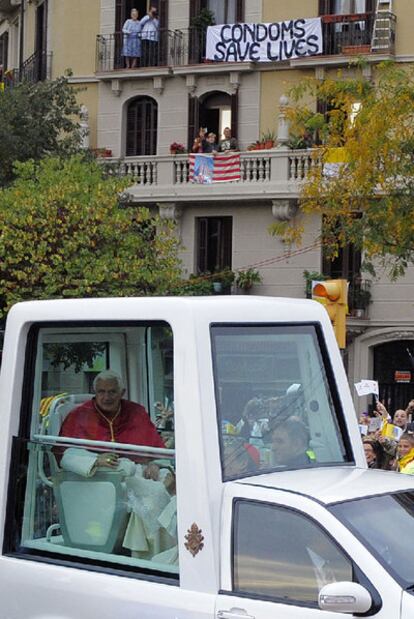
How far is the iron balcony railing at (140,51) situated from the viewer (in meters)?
36.7

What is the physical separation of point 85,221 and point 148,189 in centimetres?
1068

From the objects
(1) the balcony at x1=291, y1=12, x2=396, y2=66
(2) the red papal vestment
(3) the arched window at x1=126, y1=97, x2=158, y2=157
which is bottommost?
(2) the red papal vestment

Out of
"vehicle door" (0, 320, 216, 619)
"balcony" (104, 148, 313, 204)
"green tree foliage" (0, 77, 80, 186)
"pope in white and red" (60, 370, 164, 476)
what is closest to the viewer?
"vehicle door" (0, 320, 216, 619)

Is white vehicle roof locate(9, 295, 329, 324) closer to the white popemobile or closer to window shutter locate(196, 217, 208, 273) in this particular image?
the white popemobile

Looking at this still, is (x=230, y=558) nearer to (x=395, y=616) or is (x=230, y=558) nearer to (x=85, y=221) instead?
(x=395, y=616)

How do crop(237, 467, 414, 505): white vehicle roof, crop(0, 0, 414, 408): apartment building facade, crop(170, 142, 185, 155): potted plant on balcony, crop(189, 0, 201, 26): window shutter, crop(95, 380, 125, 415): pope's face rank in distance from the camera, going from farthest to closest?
crop(189, 0, 201, 26): window shutter, crop(170, 142, 185, 155): potted plant on balcony, crop(0, 0, 414, 408): apartment building facade, crop(95, 380, 125, 415): pope's face, crop(237, 467, 414, 505): white vehicle roof

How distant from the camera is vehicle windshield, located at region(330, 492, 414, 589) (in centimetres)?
581

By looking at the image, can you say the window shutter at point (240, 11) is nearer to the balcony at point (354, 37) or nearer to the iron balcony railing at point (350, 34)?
the balcony at point (354, 37)

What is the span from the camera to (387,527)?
6.03 metres

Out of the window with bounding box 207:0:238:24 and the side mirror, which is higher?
the window with bounding box 207:0:238:24

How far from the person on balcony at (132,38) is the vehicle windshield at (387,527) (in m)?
31.5

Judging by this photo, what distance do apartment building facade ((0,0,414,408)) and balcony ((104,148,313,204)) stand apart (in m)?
0.03

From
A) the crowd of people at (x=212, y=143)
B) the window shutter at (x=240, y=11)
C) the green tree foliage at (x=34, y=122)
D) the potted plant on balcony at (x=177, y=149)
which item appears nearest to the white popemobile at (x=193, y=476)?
the green tree foliage at (x=34, y=122)

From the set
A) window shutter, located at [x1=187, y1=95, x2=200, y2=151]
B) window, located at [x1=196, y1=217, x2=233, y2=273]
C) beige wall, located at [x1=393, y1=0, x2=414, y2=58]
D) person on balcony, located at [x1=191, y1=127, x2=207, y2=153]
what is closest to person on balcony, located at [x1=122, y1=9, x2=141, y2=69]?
window shutter, located at [x1=187, y1=95, x2=200, y2=151]
